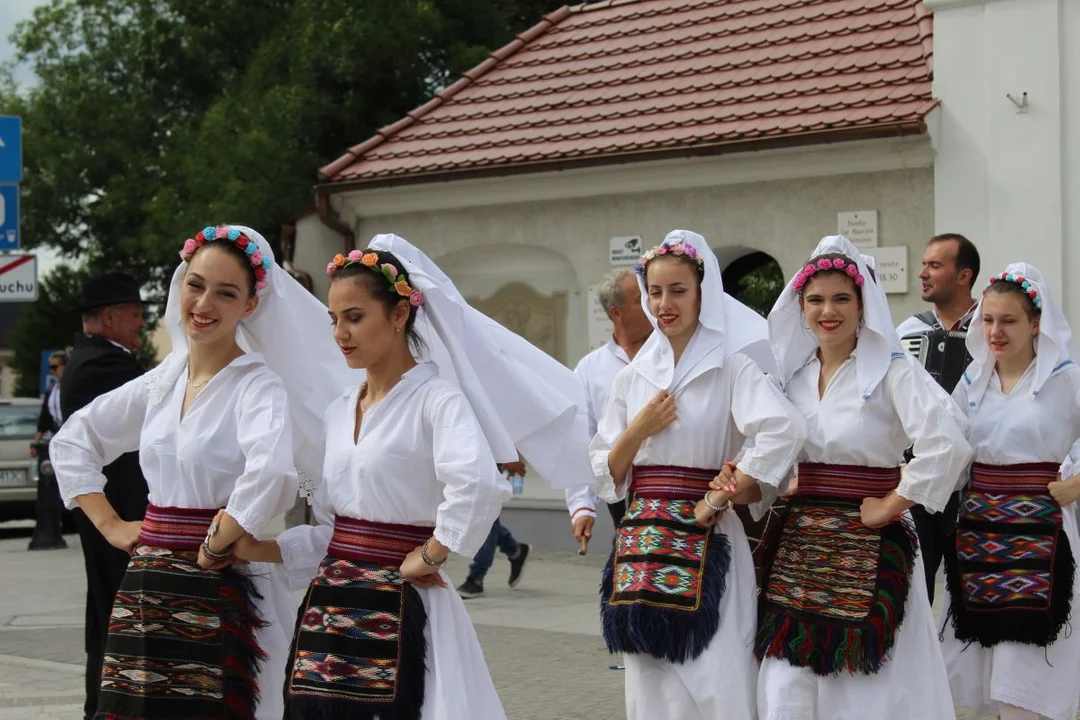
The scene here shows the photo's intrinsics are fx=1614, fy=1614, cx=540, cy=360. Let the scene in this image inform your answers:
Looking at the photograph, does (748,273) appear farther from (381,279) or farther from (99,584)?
(381,279)

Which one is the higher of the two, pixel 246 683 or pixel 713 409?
pixel 713 409

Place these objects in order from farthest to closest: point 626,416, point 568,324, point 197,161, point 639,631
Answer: point 197,161 < point 568,324 < point 626,416 < point 639,631

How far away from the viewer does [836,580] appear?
5.55 meters

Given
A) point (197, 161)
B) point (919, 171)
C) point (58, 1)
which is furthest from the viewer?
point (58, 1)

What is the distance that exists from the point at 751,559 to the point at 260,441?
72.1 inches

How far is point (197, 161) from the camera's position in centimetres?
2388

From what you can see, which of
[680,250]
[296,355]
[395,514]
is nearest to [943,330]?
[680,250]

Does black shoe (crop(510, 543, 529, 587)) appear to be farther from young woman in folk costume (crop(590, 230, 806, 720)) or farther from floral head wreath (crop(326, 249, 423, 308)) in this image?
floral head wreath (crop(326, 249, 423, 308))

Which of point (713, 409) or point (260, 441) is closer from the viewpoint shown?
point (260, 441)

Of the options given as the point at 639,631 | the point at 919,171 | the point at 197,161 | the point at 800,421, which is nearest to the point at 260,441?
the point at 639,631

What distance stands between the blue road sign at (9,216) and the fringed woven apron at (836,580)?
29.7ft

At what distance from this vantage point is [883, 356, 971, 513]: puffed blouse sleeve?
5410 millimetres

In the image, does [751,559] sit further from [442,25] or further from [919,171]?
[442,25]

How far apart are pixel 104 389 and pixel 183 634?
2.48 meters
